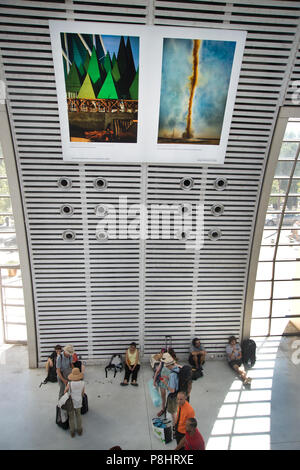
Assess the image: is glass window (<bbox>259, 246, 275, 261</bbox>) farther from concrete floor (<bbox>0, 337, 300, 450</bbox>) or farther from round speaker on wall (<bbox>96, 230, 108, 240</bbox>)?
round speaker on wall (<bbox>96, 230, 108, 240</bbox>)

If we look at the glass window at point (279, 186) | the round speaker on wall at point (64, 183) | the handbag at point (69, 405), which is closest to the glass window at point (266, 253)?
the glass window at point (279, 186)

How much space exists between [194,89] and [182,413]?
617 centimetres

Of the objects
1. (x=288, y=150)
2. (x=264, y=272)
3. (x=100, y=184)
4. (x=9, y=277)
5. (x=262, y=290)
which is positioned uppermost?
(x=288, y=150)

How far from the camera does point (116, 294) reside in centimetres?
840

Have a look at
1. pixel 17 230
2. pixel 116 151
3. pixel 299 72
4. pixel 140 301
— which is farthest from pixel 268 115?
pixel 17 230

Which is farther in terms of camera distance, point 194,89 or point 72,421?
point 194,89

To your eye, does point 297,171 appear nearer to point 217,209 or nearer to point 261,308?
point 217,209

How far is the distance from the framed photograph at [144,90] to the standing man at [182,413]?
16.1 ft

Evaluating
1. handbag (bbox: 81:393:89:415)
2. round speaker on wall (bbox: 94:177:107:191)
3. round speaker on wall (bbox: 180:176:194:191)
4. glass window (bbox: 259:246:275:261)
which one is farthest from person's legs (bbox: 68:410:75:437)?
glass window (bbox: 259:246:275:261)

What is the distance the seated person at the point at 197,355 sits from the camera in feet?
27.5

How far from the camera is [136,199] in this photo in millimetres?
7715

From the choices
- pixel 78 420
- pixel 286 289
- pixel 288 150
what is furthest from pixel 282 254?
pixel 78 420

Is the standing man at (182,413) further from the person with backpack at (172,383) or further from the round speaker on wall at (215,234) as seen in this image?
the round speaker on wall at (215,234)
